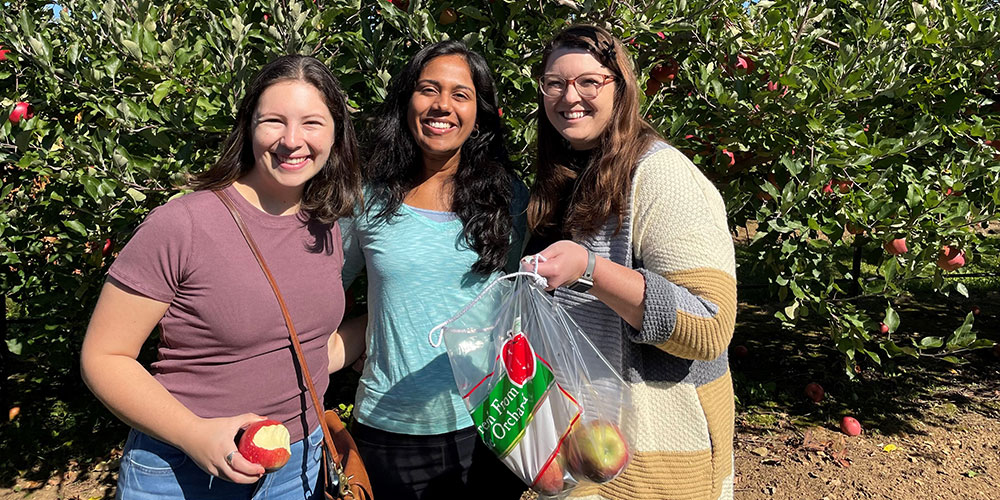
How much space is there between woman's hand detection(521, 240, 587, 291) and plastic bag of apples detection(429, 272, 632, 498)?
2 centimetres

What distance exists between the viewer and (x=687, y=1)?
2.57m

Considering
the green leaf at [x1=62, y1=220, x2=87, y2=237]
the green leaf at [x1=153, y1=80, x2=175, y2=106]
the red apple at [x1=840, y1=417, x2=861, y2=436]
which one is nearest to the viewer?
the green leaf at [x1=153, y1=80, x2=175, y2=106]

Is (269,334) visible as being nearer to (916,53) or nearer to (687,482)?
(687,482)

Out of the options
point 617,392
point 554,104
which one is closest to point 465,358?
point 617,392

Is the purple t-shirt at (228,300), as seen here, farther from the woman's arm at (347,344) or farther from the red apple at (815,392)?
the red apple at (815,392)

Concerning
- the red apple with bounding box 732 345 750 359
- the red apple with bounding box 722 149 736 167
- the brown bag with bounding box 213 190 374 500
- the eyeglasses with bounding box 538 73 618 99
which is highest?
the eyeglasses with bounding box 538 73 618 99

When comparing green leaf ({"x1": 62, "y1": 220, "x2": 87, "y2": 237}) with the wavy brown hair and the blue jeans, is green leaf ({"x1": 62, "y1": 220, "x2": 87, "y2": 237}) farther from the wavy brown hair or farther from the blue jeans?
the wavy brown hair

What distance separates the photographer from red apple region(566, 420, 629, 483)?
1385mm

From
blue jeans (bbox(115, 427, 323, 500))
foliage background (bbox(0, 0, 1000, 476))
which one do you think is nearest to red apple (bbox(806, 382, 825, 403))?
foliage background (bbox(0, 0, 1000, 476))

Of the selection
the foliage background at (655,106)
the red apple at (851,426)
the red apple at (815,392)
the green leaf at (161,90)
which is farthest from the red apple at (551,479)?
the red apple at (815,392)

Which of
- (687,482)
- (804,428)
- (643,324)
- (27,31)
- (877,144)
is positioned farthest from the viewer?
(804,428)

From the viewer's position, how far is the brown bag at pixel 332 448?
4.75 feet

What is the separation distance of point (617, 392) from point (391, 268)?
0.63 m

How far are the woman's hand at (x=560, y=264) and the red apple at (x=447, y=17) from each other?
158cm
